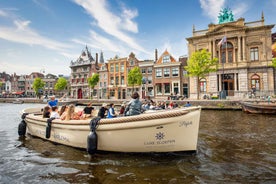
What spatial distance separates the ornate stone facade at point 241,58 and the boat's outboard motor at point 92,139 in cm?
2615

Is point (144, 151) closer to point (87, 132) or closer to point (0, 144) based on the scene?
point (87, 132)

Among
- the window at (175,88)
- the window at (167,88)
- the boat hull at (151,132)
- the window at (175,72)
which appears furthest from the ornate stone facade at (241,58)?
the boat hull at (151,132)

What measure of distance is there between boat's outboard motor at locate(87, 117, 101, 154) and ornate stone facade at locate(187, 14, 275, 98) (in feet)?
85.8

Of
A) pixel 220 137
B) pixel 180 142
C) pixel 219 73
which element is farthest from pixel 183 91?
pixel 180 142

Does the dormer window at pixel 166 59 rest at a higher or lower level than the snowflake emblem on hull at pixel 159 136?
higher

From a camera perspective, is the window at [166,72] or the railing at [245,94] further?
the window at [166,72]

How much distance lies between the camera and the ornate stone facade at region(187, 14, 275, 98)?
29797mm

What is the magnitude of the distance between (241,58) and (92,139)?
3284 cm

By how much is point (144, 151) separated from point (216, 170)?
2.22m

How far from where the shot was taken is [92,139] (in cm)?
610

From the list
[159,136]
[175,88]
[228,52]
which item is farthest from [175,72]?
[159,136]

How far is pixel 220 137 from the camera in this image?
8.96 metres

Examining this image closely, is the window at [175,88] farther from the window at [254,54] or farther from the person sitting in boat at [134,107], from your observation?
the person sitting in boat at [134,107]

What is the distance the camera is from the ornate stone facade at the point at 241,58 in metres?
29.8
